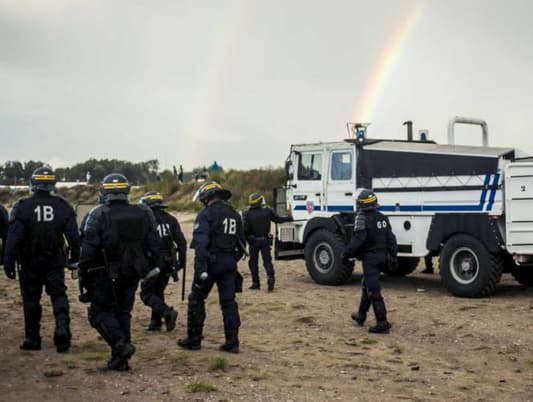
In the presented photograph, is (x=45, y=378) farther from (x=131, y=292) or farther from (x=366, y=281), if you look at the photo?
(x=366, y=281)

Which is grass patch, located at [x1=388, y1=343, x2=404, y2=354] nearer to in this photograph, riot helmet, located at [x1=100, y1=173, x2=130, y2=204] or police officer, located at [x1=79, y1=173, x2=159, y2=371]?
police officer, located at [x1=79, y1=173, x2=159, y2=371]

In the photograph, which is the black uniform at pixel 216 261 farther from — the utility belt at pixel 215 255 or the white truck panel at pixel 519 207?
the white truck panel at pixel 519 207

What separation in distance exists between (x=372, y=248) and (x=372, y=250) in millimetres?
26

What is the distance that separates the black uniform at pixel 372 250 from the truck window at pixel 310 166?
18.1 ft

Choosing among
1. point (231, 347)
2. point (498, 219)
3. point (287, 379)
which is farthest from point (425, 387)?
point (498, 219)

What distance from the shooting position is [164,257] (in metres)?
9.93

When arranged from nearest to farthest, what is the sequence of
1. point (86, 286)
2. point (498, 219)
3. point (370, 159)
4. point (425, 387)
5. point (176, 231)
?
point (425, 387), point (86, 286), point (176, 231), point (498, 219), point (370, 159)

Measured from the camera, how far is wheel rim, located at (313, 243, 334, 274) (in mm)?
15297

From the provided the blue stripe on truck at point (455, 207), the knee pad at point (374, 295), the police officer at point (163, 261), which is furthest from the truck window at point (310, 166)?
the police officer at point (163, 261)

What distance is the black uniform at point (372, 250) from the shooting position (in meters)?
10.2

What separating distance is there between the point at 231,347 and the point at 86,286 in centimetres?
192

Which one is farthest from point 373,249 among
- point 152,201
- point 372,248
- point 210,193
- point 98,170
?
point 98,170

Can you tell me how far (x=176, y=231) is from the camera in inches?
397

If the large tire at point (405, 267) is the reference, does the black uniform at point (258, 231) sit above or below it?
above
